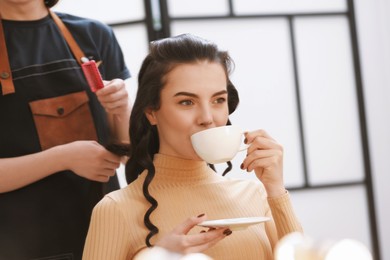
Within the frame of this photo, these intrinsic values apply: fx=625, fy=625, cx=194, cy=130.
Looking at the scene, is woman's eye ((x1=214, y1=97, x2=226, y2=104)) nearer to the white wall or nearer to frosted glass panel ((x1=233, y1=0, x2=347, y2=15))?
frosted glass panel ((x1=233, y1=0, x2=347, y2=15))

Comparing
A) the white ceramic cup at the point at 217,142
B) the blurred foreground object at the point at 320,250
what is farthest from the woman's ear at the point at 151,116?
the blurred foreground object at the point at 320,250

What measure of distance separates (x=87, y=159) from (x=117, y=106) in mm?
167

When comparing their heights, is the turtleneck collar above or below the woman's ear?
below

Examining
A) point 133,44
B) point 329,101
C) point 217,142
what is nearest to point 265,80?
point 329,101

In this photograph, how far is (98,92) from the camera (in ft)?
5.11

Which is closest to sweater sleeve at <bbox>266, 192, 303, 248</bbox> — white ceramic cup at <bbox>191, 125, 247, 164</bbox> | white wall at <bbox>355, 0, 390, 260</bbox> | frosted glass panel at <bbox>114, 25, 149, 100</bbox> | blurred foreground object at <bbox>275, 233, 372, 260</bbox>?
white ceramic cup at <bbox>191, 125, 247, 164</bbox>

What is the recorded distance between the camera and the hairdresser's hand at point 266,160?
4.76ft

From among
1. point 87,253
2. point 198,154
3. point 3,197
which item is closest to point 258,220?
point 198,154

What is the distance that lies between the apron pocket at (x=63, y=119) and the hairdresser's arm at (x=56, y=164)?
0.30 ft

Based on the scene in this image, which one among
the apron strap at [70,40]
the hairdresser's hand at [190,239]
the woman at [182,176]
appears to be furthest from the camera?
the apron strap at [70,40]

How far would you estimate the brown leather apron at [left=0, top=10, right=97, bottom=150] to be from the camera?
1601mm

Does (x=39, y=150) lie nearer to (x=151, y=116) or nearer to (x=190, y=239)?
(x=151, y=116)

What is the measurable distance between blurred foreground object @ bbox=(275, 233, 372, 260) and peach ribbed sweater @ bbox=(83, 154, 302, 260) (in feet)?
2.86

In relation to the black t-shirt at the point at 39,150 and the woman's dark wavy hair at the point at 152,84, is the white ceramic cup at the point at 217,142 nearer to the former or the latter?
the woman's dark wavy hair at the point at 152,84
